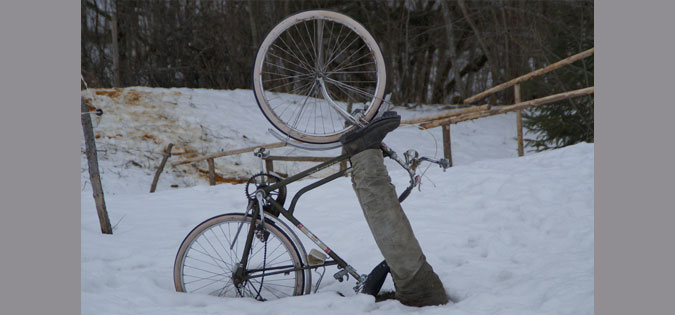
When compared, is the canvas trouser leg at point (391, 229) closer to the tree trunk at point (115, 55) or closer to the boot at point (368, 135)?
the boot at point (368, 135)

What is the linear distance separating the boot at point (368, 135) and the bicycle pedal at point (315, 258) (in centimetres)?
54

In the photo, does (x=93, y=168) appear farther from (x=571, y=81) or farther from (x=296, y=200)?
(x=571, y=81)

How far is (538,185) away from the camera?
15.1ft

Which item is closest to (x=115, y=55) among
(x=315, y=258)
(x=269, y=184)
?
(x=269, y=184)

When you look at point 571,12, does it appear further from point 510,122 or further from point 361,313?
point 361,313

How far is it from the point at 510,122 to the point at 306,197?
7.74 meters

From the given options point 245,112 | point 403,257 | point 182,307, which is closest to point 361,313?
point 403,257

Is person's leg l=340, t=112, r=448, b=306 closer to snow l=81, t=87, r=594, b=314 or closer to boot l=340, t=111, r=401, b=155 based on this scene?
boot l=340, t=111, r=401, b=155

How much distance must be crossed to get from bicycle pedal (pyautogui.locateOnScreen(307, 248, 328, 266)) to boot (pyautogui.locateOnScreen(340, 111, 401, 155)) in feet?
1.77

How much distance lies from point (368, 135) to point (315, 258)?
673mm

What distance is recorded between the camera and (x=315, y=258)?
109 inches

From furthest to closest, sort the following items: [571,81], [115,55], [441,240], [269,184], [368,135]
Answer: [115,55] → [571,81] → [441,240] → [269,184] → [368,135]

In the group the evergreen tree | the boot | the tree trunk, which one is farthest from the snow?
the tree trunk

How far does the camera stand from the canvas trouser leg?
2.58m
